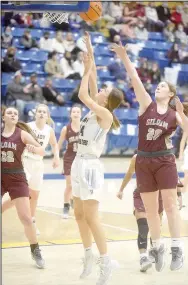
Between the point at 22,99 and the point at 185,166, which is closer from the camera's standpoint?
the point at 185,166

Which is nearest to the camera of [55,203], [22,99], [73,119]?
[73,119]

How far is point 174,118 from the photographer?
677 cm

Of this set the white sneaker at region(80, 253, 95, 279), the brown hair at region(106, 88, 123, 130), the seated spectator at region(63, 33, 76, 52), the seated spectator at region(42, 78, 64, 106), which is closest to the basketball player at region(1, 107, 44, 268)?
the white sneaker at region(80, 253, 95, 279)

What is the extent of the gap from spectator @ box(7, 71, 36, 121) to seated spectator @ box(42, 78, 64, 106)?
0.52 meters

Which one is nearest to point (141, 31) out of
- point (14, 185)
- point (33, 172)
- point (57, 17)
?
point (33, 172)

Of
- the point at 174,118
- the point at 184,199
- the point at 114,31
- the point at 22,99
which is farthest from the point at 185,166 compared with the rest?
the point at 114,31

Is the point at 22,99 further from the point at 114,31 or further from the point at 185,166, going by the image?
the point at 185,166

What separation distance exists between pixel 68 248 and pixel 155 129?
2120mm

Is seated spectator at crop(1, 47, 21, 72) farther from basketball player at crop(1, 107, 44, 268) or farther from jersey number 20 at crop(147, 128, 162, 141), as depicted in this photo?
jersey number 20 at crop(147, 128, 162, 141)

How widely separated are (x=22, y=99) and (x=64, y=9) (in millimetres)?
10779

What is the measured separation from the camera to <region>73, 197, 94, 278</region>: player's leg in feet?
21.3

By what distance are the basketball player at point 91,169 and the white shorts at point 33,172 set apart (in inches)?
93.7

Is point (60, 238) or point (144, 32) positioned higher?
point (144, 32)

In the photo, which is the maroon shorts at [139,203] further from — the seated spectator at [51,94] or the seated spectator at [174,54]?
the seated spectator at [174,54]
